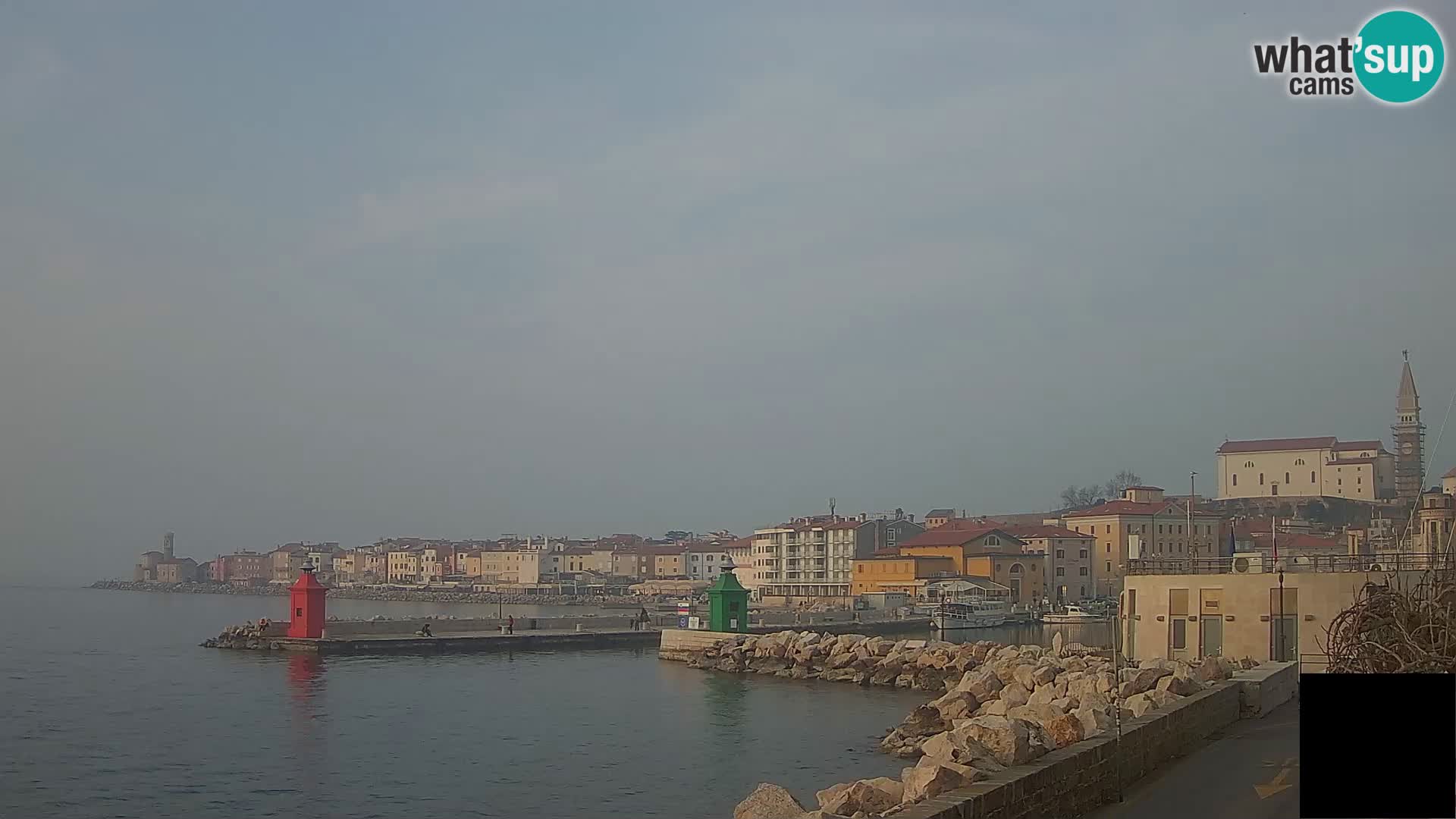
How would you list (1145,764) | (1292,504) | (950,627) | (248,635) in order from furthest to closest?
(1292,504), (950,627), (248,635), (1145,764)

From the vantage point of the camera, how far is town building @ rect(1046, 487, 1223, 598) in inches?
3445

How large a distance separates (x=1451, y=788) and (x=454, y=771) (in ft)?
64.4

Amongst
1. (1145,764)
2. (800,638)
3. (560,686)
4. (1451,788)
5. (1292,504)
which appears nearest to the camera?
(1451,788)

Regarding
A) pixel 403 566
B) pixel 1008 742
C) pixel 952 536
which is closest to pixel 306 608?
pixel 1008 742

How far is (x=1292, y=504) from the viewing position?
97.5 metres

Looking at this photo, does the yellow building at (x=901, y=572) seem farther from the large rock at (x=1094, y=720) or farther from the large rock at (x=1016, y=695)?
the large rock at (x=1094, y=720)

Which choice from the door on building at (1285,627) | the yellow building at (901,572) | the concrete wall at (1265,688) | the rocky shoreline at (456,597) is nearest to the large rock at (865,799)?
the concrete wall at (1265,688)

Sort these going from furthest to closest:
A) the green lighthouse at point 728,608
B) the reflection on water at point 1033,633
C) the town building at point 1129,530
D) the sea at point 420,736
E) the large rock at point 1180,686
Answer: the town building at point 1129,530, the reflection on water at point 1033,633, the green lighthouse at point 728,608, the sea at point 420,736, the large rock at point 1180,686

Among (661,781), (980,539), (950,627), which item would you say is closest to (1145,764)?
(661,781)

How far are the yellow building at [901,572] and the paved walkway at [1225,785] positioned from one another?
2749 inches

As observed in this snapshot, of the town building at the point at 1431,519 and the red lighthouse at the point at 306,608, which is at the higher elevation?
the town building at the point at 1431,519

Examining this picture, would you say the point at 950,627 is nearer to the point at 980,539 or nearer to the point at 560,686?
the point at 980,539

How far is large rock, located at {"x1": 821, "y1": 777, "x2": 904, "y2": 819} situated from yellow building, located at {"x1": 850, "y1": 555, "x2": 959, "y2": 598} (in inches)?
2844

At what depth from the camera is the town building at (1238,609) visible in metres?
25.8
